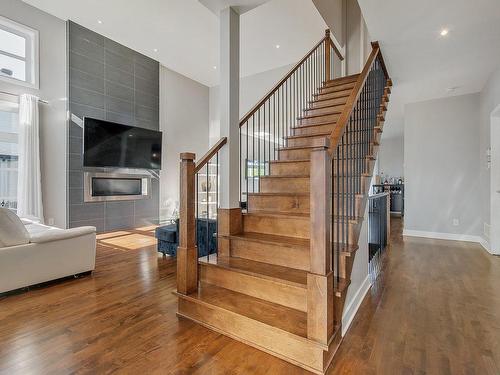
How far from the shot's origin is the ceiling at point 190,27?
16.0ft

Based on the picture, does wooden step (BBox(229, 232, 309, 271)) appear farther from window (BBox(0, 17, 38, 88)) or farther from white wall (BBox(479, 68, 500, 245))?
window (BBox(0, 17, 38, 88))

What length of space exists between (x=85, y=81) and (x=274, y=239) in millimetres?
5477

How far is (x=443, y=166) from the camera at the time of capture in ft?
17.4

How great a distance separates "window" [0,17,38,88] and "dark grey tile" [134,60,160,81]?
6.58ft

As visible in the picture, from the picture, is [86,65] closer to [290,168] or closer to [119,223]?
[119,223]

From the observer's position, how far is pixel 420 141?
218 inches

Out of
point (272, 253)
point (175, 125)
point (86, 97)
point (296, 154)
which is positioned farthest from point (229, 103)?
point (175, 125)

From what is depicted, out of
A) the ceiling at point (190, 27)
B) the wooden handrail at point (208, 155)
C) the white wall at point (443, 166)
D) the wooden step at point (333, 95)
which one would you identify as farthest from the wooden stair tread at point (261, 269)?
the white wall at point (443, 166)

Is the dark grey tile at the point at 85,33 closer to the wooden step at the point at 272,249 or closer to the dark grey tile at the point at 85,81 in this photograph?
the dark grey tile at the point at 85,81

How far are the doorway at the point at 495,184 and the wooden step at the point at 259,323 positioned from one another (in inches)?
157

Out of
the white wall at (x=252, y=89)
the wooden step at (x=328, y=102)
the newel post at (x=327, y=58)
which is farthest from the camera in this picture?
the white wall at (x=252, y=89)

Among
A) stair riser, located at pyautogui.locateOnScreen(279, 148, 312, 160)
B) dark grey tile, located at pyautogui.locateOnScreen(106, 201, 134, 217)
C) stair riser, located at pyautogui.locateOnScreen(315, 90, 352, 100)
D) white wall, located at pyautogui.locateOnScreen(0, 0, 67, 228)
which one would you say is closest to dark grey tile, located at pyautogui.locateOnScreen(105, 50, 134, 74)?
white wall, located at pyautogui.locateOnScreen(0, 0, 67, 228)

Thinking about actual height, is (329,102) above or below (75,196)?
above

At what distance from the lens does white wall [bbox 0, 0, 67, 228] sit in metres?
5.01
